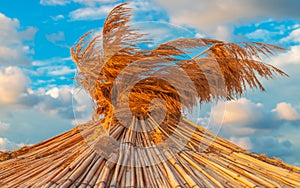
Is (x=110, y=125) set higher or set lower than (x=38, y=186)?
higher

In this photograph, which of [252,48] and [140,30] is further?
[252,48]

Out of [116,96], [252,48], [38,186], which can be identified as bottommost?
[38,186]

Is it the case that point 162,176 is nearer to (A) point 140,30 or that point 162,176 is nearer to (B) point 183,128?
(B) point 183,128

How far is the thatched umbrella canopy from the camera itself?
7.63 ft

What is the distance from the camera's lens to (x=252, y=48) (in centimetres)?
296

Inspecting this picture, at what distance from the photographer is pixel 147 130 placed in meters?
2.62

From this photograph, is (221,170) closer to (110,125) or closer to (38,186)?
(110,125)

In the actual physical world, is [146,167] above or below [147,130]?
below

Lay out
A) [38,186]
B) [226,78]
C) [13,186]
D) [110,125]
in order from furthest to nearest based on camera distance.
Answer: [226,78] → [110,125] → [13,186] → [38,186]

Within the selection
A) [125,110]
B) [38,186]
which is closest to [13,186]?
[38,186]

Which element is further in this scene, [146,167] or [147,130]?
[147,130]

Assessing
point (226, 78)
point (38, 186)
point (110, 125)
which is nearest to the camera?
point (38, 186)

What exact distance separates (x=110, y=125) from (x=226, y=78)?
2.78 feet

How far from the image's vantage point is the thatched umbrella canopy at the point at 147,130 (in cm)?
232
